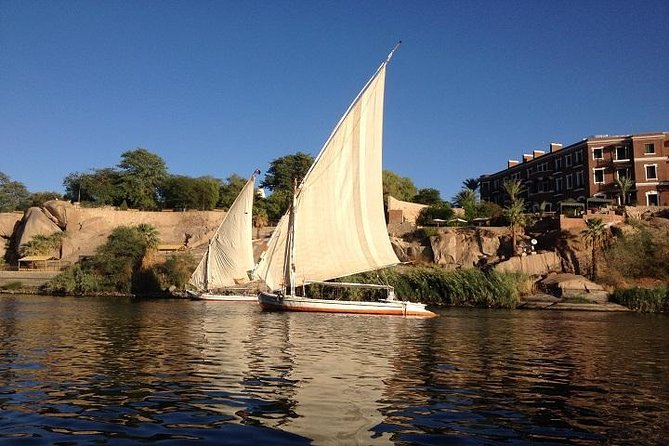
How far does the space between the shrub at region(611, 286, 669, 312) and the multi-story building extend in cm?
2788

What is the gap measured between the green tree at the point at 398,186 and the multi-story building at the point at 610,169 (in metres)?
27.7

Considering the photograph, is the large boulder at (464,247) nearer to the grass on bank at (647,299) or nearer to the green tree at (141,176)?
the grass on bank at (647,299)

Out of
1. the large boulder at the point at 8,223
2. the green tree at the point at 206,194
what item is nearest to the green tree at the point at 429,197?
the green tree at the point at 206,194

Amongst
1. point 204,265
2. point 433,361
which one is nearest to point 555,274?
point 204,265

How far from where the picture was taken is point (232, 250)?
61750 millimetres

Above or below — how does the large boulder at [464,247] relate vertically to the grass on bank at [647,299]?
above

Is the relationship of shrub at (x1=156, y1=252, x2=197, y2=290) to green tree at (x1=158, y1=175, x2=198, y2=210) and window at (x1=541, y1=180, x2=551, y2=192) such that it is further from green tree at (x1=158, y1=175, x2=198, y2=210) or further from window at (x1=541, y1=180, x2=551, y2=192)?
window at (x1=541, y1=180, x2=551, y2=192)

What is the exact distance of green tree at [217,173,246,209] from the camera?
11904cm

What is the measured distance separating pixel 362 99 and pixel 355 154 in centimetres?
397

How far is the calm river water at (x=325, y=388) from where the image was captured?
9.73m

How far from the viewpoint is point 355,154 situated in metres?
41.0

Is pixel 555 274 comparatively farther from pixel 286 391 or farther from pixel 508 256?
pixel 286 391

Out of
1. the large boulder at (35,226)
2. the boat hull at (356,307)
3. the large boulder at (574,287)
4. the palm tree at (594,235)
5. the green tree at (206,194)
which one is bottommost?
the boat hull at (356,307)

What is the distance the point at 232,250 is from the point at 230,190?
209ft
